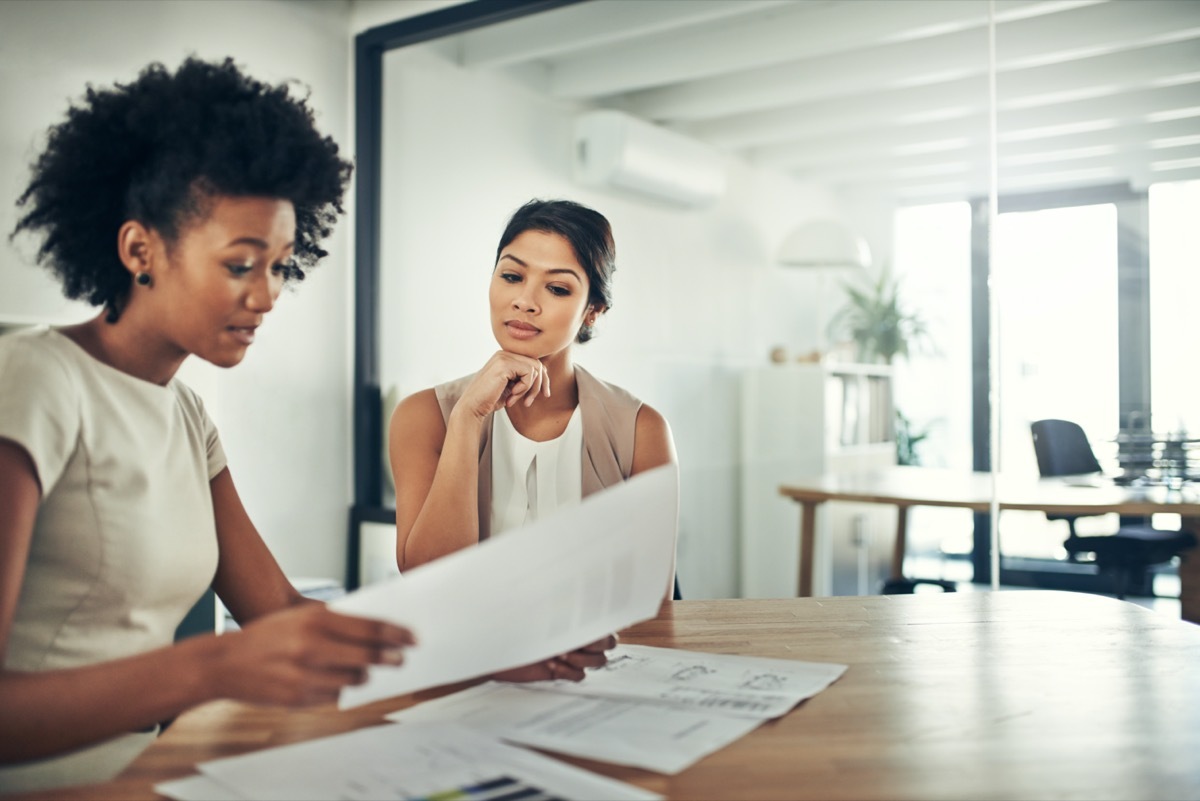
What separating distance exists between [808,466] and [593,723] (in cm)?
330

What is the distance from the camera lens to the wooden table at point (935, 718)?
77 cm

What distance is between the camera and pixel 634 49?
3785 millimetres

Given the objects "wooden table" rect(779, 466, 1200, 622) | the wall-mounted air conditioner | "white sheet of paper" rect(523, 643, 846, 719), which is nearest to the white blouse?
"white sheet of paper" rect(523, 643, 846, 719)

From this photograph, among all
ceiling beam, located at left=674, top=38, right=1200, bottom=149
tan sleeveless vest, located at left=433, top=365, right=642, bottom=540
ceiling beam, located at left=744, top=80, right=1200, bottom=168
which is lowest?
tan sleeveless vest, located at left=433, top=365, right=642, bottom=540

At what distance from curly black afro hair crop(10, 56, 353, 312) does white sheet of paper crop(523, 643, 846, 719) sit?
0.56 meters

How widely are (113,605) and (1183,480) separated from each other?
2682 mm

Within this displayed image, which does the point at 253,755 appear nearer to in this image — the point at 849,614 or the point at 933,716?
the point at 933,716

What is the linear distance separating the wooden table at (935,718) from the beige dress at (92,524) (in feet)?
0.40

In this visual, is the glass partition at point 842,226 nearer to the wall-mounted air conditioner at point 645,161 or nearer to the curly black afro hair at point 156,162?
the wall-mounted air conditioner at point 645,161

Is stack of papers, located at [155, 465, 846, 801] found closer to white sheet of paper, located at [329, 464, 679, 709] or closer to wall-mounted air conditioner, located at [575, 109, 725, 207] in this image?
white sheet of paper, located at [329, 464, 679, 709]

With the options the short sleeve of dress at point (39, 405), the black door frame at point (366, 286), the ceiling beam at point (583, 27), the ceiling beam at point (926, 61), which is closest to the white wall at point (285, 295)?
the black door frame at point (366, 286)

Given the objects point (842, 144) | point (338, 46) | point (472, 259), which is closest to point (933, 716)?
point (842, 144)

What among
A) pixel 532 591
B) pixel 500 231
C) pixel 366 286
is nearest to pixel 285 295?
pixel 366 286

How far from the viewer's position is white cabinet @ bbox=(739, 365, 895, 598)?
3551 millimetres
